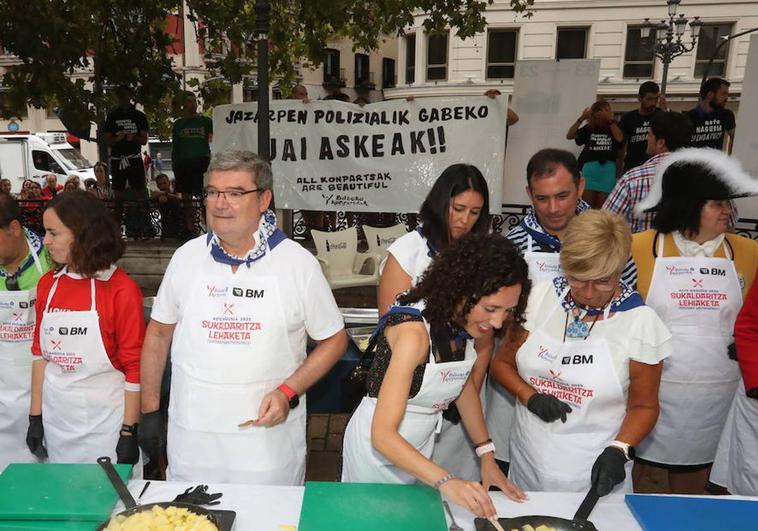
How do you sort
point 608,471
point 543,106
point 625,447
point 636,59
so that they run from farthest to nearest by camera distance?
1. point 636,59
2. point 543,106
3. point 625,447
4. point 608,471

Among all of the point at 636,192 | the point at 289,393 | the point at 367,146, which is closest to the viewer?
the point at 289,393

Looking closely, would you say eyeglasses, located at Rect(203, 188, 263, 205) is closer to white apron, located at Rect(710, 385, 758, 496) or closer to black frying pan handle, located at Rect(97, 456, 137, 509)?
black frying pan handle, located at Rect(97, 456, 137, 509)

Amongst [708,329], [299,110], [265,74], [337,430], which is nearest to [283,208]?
[299,110]

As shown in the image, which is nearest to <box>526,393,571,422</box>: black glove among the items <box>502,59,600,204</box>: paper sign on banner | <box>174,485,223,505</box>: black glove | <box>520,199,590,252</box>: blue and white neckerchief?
<box>520,199,590,252</box>: blue and white neckerchief

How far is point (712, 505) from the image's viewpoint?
184 cm

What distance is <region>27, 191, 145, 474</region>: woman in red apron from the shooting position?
94.1 inches

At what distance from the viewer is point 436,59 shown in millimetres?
26000

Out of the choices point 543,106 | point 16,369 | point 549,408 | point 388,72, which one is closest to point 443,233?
point 549,408

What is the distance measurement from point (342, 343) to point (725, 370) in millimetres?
1882

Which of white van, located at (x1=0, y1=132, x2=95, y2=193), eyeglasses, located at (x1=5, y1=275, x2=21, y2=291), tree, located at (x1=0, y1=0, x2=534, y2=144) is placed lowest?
white van, located at (x1=0, y1=132, x2=95, y2=193)

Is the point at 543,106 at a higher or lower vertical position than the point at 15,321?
higher

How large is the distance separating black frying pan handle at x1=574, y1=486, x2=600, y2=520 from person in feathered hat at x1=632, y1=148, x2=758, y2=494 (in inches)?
47.3

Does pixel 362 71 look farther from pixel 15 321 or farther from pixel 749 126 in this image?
pixel 15 321

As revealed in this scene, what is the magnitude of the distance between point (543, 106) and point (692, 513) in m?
6.26
